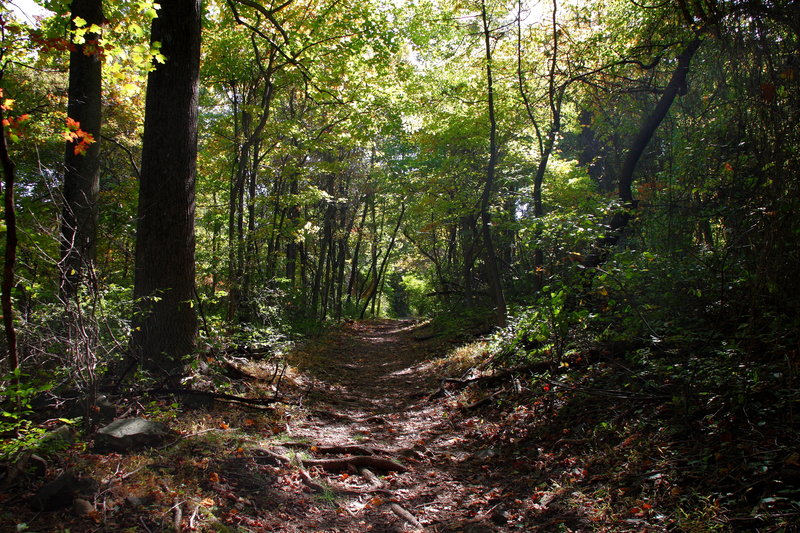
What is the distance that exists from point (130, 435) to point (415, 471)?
265 cm

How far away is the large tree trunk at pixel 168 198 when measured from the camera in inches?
208

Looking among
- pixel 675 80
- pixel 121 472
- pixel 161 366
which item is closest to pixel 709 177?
pixel 675 80

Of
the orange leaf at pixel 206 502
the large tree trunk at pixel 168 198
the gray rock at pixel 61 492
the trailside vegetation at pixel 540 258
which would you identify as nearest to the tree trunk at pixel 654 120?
the trailside vegetation at pixel 540 258

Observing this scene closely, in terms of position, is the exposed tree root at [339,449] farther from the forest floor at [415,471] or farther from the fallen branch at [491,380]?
the fallen branch at [491,380]

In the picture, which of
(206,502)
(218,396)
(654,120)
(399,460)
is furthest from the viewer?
(654,120)

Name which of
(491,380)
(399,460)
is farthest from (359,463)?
(491,380)

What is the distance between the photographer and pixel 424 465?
476 centimetres

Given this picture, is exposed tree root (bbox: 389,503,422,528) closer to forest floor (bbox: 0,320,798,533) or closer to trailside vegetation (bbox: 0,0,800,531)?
forest floor (bbox: 0,320,798,533)

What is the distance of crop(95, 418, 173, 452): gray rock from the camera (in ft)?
11.8

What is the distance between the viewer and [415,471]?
4598mm

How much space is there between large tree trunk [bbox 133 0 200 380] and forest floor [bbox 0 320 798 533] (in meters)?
0.86

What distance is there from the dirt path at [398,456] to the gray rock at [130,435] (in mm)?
1451

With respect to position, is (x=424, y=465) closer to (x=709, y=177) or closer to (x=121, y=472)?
(x=121, y=472)

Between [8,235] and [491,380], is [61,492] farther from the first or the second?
[491,380]
